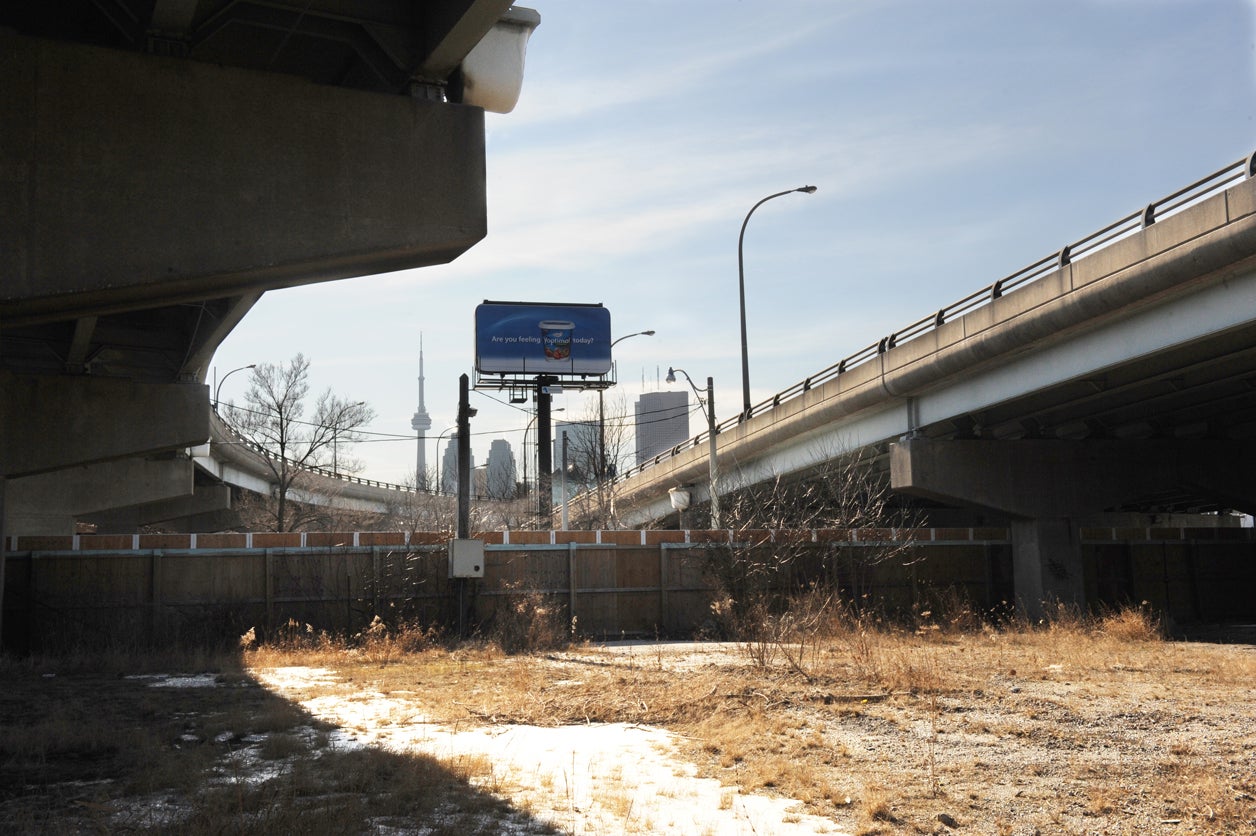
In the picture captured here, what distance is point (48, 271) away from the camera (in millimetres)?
7418

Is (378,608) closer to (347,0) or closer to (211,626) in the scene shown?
(211,626)

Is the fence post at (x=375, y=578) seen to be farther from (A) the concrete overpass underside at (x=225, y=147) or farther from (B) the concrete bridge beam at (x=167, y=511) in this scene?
(B) the concrete bridge beam at (x=167, y=511)

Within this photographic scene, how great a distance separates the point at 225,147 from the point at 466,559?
15.9 meters

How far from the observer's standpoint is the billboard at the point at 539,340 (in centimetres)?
5141

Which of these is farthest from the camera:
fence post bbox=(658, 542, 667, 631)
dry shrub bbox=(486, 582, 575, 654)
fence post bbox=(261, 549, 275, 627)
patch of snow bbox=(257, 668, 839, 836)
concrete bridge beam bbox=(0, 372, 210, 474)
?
fence post bbox=(658, 542, 667, 631)

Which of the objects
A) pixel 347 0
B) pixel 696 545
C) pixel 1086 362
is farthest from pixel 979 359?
pixel 347 0

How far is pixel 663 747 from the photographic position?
10055mm

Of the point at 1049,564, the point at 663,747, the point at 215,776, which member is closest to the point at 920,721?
the point at 663,747

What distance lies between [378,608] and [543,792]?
16.1m

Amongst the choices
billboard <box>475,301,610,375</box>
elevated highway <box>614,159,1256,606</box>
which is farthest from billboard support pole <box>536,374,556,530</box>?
elevated highway <box>614,159,1256,606</box>

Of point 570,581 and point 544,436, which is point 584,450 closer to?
point 544,436

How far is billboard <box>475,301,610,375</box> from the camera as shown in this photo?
169ft

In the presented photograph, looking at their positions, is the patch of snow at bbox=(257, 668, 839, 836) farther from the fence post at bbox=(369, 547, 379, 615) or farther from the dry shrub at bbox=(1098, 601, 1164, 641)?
the dry shrub at bbox=(1098, 601, 1164, 641)

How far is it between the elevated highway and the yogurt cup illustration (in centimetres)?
1510
